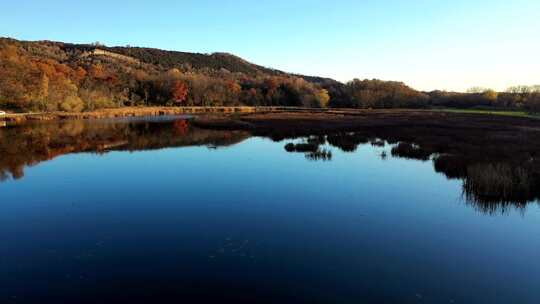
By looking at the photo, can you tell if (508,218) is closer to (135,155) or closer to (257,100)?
(135,155)

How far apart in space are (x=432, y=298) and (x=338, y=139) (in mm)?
27377

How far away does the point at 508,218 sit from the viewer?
42.0ft

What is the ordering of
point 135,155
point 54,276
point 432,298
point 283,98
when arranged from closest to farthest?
1. point 432,298
2. point 54,276
3. point 135,155
4. point 283,98

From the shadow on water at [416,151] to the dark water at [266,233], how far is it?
0.18 m

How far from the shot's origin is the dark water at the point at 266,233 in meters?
7.72

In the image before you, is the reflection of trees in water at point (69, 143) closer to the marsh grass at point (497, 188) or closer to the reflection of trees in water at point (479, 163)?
the reflection of trees in water at point (479, 163)

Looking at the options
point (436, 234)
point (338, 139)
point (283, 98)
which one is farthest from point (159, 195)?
point (283, 98)

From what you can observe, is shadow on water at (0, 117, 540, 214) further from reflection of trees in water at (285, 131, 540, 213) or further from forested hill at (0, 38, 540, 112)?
forested hill at (0, 38, 540, 112)

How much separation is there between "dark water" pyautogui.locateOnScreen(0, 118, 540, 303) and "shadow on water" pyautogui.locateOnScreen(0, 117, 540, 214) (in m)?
0.18

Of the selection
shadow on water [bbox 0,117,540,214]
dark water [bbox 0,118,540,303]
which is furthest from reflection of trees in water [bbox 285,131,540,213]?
dark water [bbox 0,118,540,303]

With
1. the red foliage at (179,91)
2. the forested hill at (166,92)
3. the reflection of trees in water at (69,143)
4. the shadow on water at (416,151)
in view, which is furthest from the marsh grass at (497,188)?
the red foliage at (179,91)

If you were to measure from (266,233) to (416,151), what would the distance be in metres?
19.2

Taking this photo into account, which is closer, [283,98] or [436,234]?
[436,234]

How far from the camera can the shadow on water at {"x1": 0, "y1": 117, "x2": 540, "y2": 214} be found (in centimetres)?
1553
